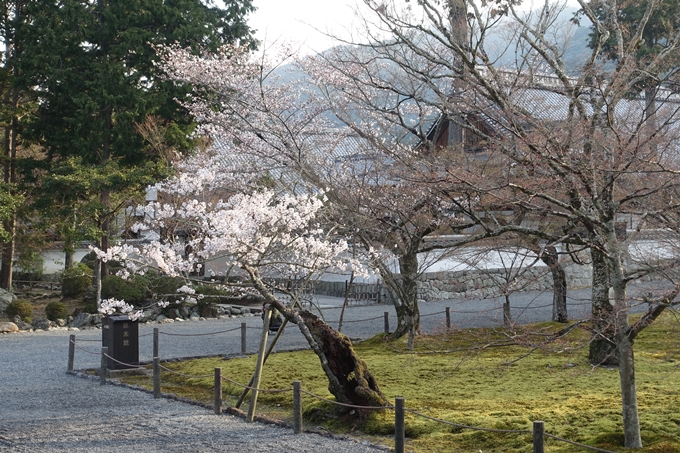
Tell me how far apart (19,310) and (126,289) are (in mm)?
2942

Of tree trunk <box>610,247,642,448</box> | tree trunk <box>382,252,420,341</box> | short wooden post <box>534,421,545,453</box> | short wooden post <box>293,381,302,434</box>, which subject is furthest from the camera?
tree trunk <box>382,252,420,341</box>

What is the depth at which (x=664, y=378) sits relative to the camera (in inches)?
369

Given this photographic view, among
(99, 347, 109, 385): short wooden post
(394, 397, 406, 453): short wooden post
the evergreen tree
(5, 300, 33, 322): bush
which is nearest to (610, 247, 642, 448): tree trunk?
(394, 397, 406, 453): short wooden post

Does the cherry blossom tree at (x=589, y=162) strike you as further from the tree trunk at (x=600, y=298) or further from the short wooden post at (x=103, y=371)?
the short wooden post at (x=103, y=371)

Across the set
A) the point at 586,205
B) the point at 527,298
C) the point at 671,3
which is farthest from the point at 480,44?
the point at 527,298

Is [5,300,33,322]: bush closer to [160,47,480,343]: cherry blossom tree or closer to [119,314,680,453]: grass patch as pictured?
[160,47,480,343]: cherry blossom tree

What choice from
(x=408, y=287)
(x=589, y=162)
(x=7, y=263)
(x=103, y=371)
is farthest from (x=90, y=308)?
(x=589, y=162)

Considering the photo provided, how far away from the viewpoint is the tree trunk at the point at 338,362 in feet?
26.3

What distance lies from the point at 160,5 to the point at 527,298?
14.1 m

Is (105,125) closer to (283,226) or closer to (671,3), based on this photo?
(283,226)

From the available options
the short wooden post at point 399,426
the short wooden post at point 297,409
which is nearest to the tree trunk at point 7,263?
the short wooden post at point 297,409

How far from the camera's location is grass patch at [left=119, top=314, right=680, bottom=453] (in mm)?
6785

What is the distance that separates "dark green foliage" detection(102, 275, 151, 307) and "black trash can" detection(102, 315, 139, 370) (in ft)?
26.6

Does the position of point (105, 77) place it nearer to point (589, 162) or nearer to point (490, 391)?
point (490, 391)
